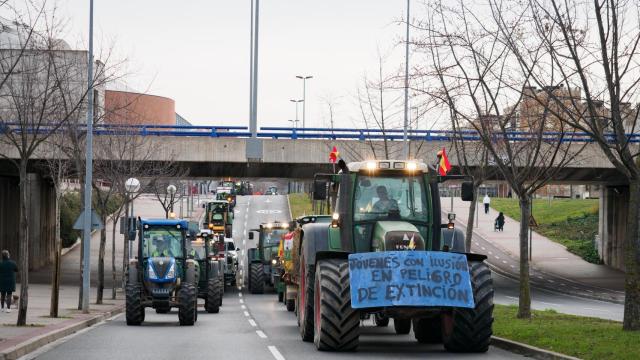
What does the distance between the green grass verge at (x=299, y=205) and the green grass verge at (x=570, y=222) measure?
17850 millimetres

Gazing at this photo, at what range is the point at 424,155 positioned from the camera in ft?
160

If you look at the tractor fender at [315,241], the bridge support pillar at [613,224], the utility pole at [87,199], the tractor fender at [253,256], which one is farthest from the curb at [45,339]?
the bridge support pillar at [613,224]

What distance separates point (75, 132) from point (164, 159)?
561 inches

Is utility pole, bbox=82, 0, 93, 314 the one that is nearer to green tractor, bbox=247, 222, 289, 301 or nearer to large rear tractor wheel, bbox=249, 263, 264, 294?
green tractor, bbox=247, 222, 289, 301

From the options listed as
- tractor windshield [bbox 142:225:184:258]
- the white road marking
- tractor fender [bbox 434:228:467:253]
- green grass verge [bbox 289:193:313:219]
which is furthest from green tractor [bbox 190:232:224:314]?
green grass verge [bbox 289:193:313:219]

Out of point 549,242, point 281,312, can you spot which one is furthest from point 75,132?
point 549,242

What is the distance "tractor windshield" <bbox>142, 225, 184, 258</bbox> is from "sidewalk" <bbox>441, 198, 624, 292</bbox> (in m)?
31.0

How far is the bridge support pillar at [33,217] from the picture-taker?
183 feet

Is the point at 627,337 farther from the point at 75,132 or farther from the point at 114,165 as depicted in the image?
the point at 114,165

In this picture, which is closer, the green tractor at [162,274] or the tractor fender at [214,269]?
the green tractor at [162,274]

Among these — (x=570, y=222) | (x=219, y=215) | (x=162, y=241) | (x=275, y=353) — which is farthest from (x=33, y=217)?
(x=570, y=222)

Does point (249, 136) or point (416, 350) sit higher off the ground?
point (249, 136)

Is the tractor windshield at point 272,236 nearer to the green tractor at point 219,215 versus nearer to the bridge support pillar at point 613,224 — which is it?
the green tractor at point 219,215

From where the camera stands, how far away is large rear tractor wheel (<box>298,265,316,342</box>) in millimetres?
19609
